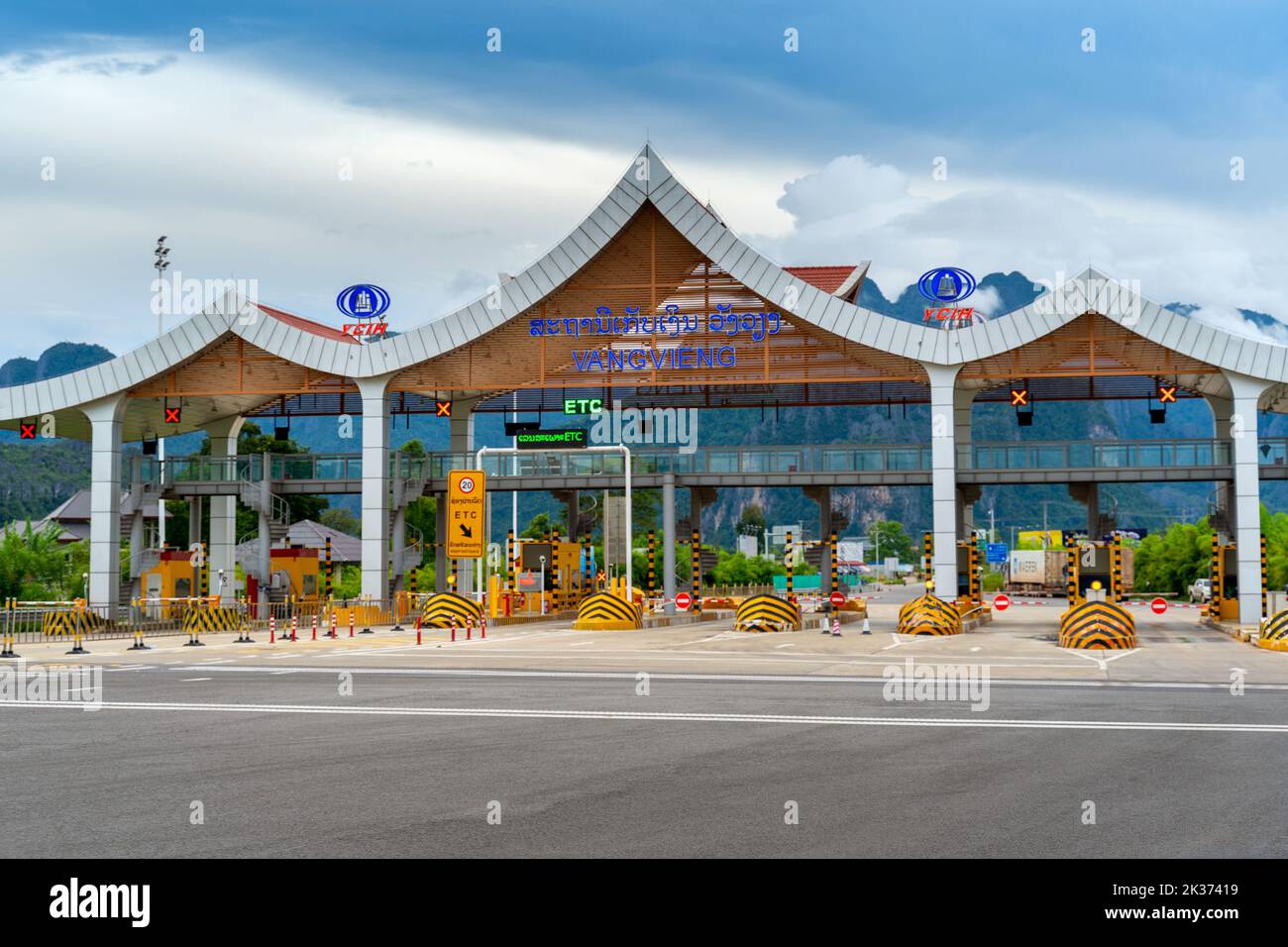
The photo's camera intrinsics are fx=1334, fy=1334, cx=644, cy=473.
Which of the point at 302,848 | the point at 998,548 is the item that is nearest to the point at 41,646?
the point at 302,848

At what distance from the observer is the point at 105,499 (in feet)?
168

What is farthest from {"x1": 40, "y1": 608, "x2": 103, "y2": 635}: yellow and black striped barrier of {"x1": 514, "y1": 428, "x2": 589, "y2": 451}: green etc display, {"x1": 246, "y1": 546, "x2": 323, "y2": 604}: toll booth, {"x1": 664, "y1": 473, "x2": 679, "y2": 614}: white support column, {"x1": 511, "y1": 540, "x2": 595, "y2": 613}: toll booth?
{"x1": 664, "y1": 473, "x2": 679, "y2": 614}: white support column

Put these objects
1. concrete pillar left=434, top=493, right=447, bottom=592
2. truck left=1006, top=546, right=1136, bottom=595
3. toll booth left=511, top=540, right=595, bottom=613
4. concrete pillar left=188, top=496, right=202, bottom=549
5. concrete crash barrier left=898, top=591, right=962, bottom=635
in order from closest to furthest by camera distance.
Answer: concrete crash barrier left=898, top=591, right=962, bottom=635 → concrete pillar left=434, top=493, right=447, bottom=592 → toll booth left=511, top=540, right=595, bottom=613 → concrete pillar left=188, top=496, right=202, bottom=549 → truck left=1006, top=546, right=1136, bottom=595

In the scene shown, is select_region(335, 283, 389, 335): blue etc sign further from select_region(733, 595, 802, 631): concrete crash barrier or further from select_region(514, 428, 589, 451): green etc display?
select_region(733, 595, 802, 631): concrete crash barrier

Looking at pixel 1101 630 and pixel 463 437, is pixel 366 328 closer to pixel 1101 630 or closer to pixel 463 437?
pixel 463 437

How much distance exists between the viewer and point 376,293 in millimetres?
50281

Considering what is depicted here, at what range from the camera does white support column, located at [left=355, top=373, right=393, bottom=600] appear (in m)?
50.2

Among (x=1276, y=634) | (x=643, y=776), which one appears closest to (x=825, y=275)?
(x=1276, y=634)

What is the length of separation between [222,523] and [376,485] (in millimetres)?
12815

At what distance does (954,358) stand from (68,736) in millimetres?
36770

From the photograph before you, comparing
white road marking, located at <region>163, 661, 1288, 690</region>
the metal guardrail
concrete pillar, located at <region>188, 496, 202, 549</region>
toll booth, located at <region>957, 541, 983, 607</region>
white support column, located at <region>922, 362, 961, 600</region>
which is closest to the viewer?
white road marking, located at <region>163, 661, 1288, 690</region>

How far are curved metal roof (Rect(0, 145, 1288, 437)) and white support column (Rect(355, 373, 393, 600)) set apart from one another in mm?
911

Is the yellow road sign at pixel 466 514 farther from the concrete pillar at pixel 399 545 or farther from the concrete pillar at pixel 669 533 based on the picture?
the concrete pillar at pixel 669 533
